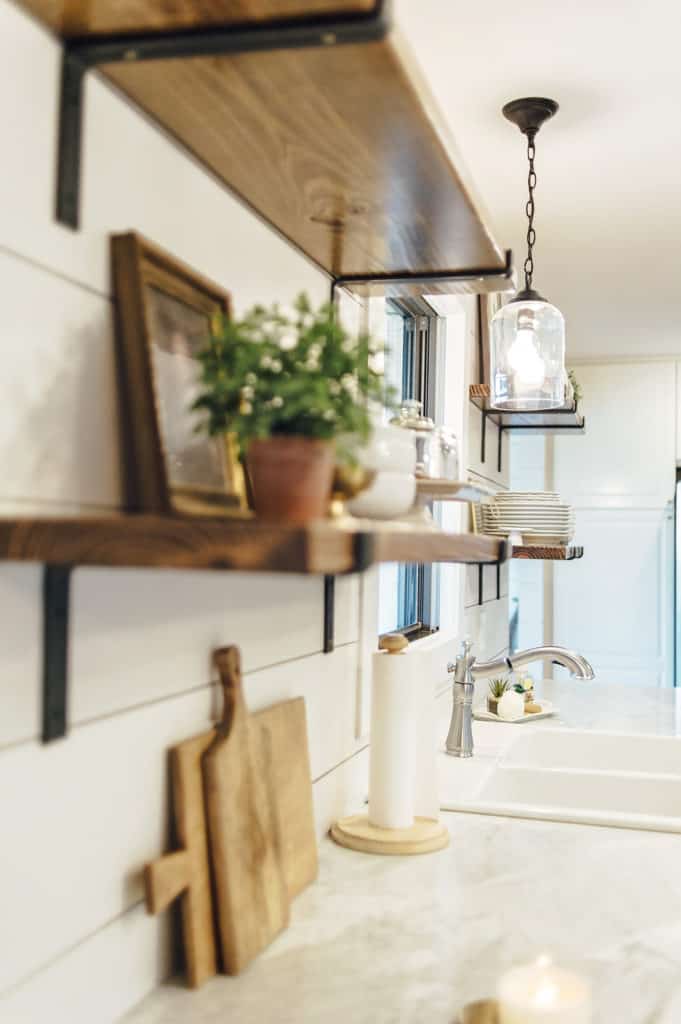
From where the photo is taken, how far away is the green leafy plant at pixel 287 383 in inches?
31.8

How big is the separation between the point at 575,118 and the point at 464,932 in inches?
63.3

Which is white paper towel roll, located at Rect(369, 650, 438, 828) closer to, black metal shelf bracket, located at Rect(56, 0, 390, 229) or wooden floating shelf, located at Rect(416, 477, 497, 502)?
wooden floating shelf, located at Rect(416, 477, 497, 502)

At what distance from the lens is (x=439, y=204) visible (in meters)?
1.10

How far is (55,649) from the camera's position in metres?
0.79

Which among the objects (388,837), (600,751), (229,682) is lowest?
(600,751)

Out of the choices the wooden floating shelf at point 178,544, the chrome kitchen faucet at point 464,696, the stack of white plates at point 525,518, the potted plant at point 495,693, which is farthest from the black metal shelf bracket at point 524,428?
the wooden floating shelf at point 178,544

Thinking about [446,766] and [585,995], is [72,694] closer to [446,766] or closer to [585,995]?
[585,995]

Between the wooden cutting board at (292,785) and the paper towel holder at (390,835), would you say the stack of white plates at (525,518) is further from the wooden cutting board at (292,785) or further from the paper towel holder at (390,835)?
the wooden cutting board at (292,785)

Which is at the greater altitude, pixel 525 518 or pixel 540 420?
pixel 540 420

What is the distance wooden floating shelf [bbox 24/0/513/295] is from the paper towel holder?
0.58 metres

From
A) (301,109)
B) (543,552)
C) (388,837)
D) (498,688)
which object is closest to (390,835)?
(388,837)

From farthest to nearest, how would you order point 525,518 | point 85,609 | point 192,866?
point 525,518
point 192,866
point 85,609

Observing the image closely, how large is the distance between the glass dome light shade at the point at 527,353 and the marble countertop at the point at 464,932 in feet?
3.37

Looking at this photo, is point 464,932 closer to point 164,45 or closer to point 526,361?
point 164,45
